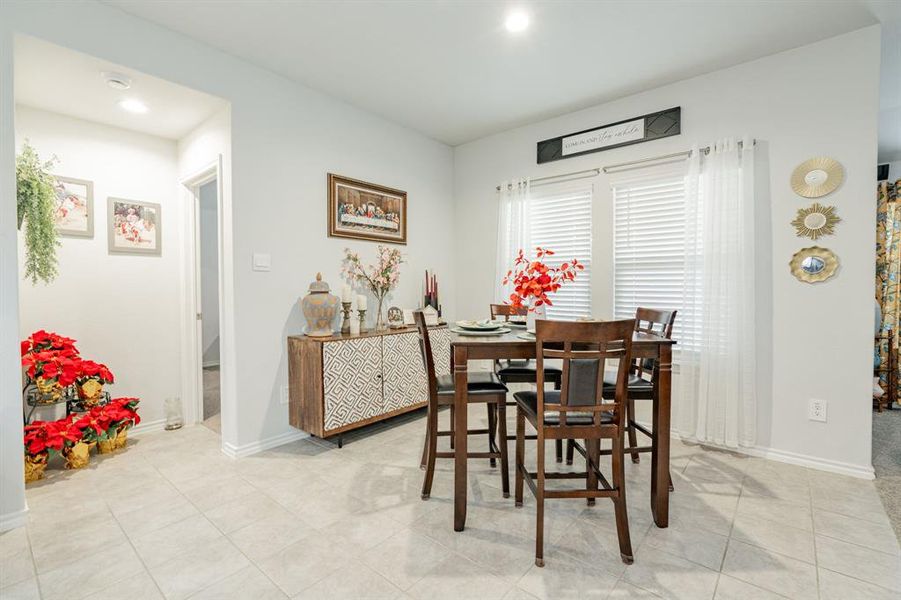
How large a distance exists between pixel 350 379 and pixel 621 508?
1.97 meters

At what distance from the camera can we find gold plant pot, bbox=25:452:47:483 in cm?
245

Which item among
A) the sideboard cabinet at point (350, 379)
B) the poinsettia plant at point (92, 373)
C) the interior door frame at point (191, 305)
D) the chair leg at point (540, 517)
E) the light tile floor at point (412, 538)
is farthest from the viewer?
the interior door frame at point (191, 305)

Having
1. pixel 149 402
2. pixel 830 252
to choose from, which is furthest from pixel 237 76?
pixel 830 252

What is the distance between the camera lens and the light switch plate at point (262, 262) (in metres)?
2.99

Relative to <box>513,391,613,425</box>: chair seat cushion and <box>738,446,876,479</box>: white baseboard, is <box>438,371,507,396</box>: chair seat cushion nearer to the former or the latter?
<box>513,391,613,425</box>: chair seat cushion

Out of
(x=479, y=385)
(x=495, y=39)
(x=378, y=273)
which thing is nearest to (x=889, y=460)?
(x=479, y=385)

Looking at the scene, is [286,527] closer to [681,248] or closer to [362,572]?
[362,572]

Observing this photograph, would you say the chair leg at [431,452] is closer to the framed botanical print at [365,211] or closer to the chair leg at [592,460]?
the chair leg at [592,460]

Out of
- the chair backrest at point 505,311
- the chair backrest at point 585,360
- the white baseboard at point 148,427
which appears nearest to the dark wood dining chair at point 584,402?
the chair backrest at point 585,360

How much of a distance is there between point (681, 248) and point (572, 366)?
2.13 m

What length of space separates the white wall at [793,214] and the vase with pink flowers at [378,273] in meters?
2.42

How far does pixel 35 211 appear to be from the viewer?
2418mm

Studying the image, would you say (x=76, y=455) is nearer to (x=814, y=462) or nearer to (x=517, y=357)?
(x=517, y=357)

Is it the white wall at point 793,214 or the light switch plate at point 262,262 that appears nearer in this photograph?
the white wall at point 793,214
